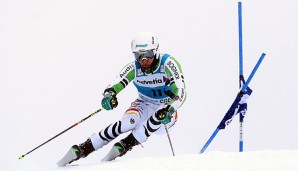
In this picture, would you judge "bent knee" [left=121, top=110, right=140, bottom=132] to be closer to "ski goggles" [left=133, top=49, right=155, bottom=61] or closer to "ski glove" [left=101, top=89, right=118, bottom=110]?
"ski glove" [left=101, top=89, right=118, bottom=110]

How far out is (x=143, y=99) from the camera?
7.25 meters

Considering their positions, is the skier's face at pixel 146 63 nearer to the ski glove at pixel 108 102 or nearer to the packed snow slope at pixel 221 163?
the ski glove at pixel 108 102

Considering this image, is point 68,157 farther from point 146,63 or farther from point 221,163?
point 221,163

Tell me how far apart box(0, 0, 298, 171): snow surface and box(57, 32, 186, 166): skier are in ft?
9.85

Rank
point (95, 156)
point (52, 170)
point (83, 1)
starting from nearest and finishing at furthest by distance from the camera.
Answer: point (52, 170)
point (95, 156)
point (83, 1)

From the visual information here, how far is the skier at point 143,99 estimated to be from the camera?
6344 mm

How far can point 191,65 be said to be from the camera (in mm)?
22672

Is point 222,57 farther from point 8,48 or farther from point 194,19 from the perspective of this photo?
point 8,48

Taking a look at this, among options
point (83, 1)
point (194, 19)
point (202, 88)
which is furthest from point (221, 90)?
point (83, 1)

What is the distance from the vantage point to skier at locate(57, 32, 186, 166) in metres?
6.34

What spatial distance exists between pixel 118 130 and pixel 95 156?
5.79m

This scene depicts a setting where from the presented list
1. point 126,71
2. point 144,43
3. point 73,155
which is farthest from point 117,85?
point 73,155

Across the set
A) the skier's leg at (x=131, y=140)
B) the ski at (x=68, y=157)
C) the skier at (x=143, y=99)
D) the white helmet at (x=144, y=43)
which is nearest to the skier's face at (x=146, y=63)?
the skier at (x=143, y=99)

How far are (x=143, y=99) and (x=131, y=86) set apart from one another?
13.9 meters
